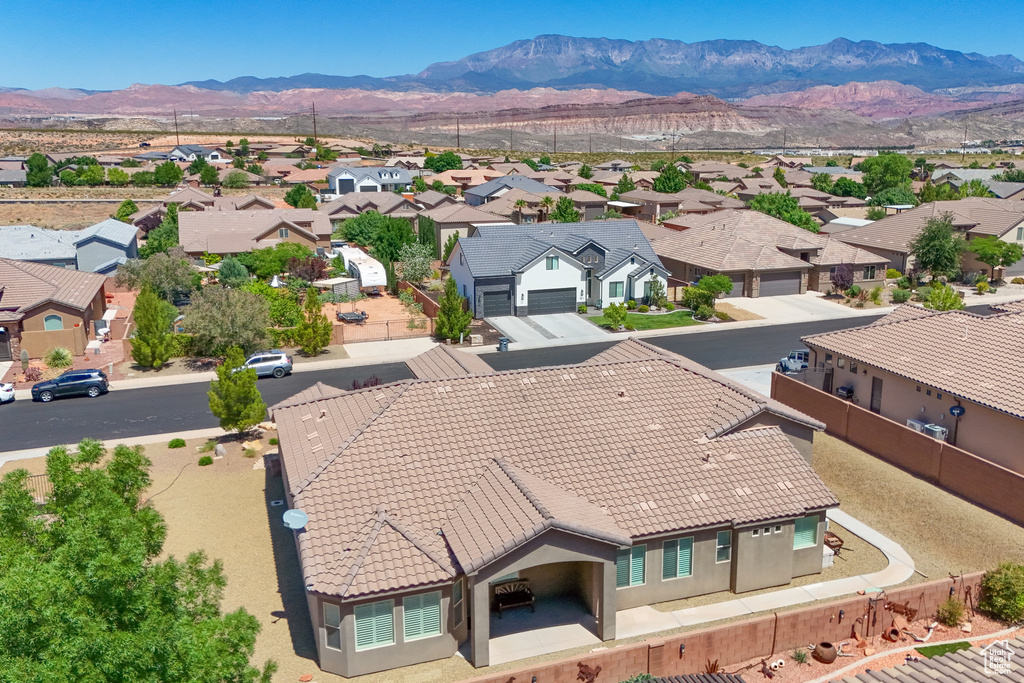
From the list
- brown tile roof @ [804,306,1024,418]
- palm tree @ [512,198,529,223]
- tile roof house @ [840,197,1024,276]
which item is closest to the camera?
brown tile roof @ [804,306,1024,418]

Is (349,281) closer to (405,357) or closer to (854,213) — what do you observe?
(405,357)

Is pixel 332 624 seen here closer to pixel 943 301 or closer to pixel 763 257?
pixel 943 301

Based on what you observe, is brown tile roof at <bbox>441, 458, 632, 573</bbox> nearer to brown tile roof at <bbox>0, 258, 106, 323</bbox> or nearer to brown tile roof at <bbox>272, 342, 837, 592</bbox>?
brown tile roof at <bbox>272, 342, 837, 592</bbox>

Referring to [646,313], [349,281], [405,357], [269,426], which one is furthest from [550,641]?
[349,281]

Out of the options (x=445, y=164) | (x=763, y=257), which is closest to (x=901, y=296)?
(x=763, y=257)

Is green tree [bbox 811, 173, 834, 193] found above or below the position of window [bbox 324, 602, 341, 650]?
above

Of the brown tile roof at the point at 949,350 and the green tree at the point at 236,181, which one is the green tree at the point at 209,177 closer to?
the green tree at the point at 236,181

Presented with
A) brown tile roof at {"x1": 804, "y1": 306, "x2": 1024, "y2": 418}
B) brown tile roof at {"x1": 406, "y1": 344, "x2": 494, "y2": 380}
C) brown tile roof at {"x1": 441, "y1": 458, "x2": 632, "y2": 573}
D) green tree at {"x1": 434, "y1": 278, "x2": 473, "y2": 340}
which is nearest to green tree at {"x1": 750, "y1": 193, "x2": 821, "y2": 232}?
green tree at {"x1": 434, "y1": 278, "x2": 473, "y2": 340}

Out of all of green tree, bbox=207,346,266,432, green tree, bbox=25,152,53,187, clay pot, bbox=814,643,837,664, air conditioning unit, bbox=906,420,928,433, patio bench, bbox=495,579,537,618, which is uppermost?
green tree, bbox=25,152,53,187
